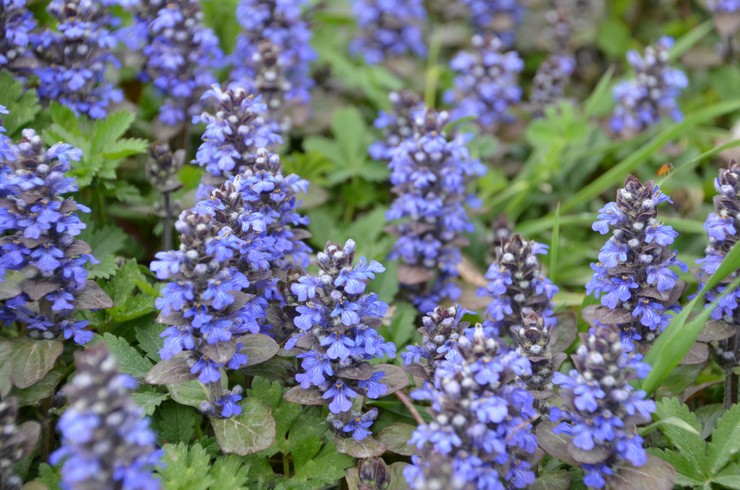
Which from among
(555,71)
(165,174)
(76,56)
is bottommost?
(165,174)

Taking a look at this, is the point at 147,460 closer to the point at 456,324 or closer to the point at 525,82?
the point at 456,324

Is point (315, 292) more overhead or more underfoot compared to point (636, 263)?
more underfoot

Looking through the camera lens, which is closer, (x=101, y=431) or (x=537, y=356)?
(x=101, y=431)

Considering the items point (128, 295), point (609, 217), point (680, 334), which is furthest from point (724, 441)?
point (128, 295)

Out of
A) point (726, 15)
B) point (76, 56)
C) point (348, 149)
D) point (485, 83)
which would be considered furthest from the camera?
point (726, 15)

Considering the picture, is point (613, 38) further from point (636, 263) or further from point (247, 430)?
point (247, 430)

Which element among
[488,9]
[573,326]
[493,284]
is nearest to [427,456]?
[493,284]

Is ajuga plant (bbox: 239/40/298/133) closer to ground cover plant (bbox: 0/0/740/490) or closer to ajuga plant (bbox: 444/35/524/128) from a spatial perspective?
ground cover plant (bbox: 0/0/740/490)

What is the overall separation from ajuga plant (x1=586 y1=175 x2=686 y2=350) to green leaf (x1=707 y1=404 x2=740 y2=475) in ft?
1.55

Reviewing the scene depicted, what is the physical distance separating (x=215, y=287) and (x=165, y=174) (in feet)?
4.73

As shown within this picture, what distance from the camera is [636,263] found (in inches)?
131

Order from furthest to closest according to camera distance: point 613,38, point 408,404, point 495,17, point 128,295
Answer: point 613,38, point 495,17, point 128,295, point 408,404

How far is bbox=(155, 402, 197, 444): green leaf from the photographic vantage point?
3.45 metres

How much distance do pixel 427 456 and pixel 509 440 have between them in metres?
0.32
